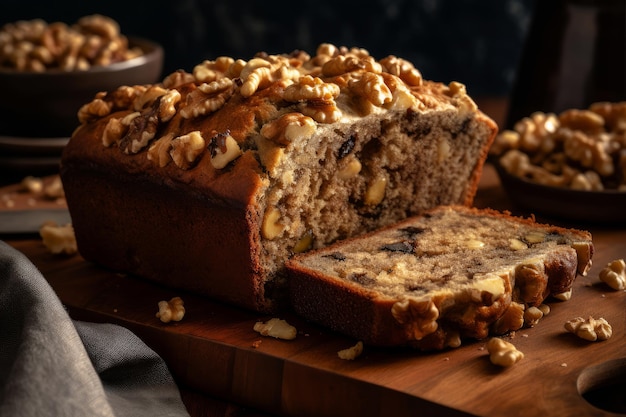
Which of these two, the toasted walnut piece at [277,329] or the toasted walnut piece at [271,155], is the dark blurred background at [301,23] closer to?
the toasted walnut piece at [271,155]

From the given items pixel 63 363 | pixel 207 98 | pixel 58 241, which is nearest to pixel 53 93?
pixel 58 241

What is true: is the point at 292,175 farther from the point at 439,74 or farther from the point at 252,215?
the point at 439,74

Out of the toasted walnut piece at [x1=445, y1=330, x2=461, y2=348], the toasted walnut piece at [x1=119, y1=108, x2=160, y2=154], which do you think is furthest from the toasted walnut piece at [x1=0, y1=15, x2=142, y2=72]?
the toasted walnut piece at [x1=445, y1=330, x2=461, y2=348]

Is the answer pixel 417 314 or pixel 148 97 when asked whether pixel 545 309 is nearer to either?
pixel 417 314

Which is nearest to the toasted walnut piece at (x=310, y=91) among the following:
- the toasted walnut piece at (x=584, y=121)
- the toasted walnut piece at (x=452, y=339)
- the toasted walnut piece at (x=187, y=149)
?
the toasted walnut piece at (x=187, y=149)

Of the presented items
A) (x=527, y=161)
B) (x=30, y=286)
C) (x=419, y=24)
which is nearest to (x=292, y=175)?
(x=30, y=286)
